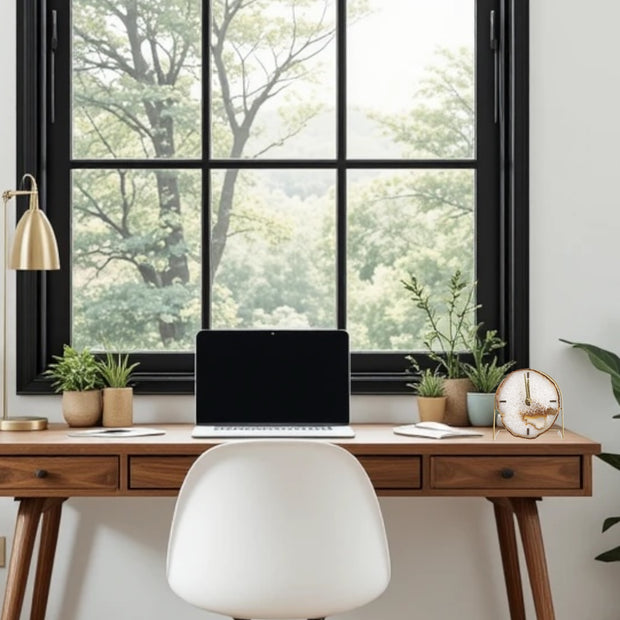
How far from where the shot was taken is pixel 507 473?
7.43ft

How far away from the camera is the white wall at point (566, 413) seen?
2.78 metres

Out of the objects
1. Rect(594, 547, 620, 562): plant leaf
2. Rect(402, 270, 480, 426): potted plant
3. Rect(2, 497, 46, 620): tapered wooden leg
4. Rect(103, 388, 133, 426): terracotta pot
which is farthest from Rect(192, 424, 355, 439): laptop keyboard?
Rect(594, 547, 620, 562): plant leaf

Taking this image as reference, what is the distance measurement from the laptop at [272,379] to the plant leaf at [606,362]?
705 millimetres

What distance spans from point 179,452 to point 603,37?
1.77 m

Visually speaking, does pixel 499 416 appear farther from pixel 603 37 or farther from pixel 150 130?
pixel 150 130

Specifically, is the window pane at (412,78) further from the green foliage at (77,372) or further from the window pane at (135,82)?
the green foliage at (77,372)

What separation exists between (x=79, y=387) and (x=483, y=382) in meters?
1.16

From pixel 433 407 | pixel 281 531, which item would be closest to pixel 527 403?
pixel 433 407

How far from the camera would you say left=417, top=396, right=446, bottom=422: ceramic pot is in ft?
8.66

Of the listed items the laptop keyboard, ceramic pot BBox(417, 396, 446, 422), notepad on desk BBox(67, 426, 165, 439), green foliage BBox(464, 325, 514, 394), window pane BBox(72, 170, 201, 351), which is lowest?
notepad on desk BBox(67, 426, 165, 439)

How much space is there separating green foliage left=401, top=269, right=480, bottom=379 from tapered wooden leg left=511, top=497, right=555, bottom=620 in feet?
1.67

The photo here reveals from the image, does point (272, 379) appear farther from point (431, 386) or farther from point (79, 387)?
point (79, 387)

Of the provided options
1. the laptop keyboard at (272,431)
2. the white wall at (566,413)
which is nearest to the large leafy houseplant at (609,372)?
the white wall at (566,413)

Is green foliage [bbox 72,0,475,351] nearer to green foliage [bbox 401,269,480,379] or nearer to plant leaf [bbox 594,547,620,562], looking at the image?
green foliage [bbox 401,269,480,379]
